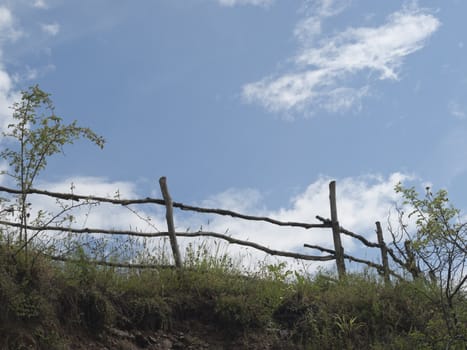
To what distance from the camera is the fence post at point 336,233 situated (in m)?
9.58

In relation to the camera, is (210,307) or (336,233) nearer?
(210,307)

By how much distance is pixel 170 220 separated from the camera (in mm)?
8648

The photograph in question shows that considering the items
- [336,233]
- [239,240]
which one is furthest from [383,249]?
[239,240]

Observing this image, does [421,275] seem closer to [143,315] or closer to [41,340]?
[143,315]

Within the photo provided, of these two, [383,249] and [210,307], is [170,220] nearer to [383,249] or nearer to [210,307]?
[210,307]

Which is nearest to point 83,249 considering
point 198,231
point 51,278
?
point 51,278

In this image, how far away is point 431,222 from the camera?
6.88 m

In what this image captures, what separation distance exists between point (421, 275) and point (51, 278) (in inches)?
179

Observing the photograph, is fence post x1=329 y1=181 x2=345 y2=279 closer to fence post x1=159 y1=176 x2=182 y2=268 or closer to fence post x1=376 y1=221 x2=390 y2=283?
fence post x1=376 y1=221 x2=390 y2=283

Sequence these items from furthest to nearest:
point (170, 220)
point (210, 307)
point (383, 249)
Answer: point (383, 249) < point (170, 220) < point (210, 307)

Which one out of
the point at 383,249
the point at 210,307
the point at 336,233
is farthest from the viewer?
the point at 383,249

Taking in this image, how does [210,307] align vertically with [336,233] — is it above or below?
below

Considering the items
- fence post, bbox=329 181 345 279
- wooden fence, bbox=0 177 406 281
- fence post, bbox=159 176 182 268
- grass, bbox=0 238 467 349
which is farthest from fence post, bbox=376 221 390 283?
fence post, bbox=159 176 182 268

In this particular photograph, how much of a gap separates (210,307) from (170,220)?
1644 millimetres
